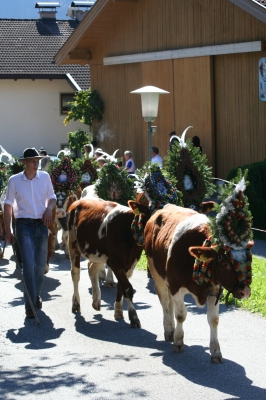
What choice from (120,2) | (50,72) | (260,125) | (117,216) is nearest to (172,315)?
(117,216)

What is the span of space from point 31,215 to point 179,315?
2.88m

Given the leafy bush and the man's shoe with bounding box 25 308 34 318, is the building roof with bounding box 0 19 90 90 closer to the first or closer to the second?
the leafy bush

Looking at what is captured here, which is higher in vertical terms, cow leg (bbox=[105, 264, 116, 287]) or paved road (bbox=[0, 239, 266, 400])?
Result: cow leg (bbox=[105, 264, 116, 287])

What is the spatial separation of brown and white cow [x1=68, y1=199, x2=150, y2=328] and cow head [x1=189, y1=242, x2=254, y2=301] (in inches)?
87.9

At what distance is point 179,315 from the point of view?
8.58 m

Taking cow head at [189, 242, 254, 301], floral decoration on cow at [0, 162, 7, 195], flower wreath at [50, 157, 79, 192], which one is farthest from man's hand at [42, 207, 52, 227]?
floral decoration on cow at [0, 162, 7, 195]

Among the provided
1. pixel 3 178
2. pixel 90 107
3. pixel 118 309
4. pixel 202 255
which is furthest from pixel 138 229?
pixel 90 107

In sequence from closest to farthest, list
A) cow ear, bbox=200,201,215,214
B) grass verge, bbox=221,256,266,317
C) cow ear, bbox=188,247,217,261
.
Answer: cow ear, bbox=188,247,217,261 → grass verge, bbox=221,256,266,317 → cow ear, bbox=200,201,215,214

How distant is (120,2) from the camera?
24078 millimetres

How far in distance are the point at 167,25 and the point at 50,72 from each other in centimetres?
1647

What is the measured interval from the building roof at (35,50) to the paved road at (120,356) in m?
27.2

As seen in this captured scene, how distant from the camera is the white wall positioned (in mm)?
39031

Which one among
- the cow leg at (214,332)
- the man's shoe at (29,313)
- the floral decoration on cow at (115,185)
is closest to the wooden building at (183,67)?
the floral decoration on cow at (115,185)

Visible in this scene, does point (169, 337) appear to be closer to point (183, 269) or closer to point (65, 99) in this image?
point (183, 269)
